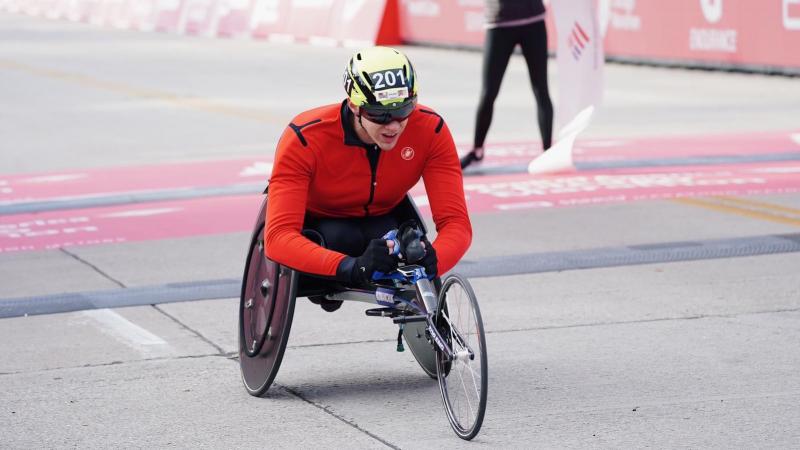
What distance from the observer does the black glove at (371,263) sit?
5492mm

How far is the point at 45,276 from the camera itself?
28.0 ft

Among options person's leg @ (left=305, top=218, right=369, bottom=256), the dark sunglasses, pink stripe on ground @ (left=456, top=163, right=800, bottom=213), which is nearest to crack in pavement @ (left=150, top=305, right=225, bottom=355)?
person's leg @ (left=305, top=218, right=369, bottom=256)

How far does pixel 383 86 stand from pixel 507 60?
6.37 meters

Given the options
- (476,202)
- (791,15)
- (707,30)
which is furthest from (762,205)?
(707,30)

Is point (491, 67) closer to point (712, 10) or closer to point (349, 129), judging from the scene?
point (349, 129)

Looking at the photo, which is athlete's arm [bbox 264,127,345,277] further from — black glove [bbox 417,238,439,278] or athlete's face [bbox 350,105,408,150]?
black glove [bbox 417,238,439,278]

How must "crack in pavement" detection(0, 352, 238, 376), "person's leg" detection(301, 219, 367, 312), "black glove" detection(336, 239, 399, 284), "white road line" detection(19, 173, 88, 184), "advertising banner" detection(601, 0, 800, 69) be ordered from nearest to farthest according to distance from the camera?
"black glove" detection(336, 239, 399, 284)
"person's leg" detection(301, 219, 367, 312)
"crack in pavement" detection(0, 352, 238, 376)
"white road line" detection(19, 173, 88, 184)
"advertising banner" detection(601, 0, 800, 69)

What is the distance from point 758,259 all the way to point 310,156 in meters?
3.62

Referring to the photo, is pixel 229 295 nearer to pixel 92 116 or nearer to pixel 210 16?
pixel 92 116

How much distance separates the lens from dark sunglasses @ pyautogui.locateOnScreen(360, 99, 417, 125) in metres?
5.60

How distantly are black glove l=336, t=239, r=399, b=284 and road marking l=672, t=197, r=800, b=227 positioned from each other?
4.70 m

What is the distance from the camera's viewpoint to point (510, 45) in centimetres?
1178

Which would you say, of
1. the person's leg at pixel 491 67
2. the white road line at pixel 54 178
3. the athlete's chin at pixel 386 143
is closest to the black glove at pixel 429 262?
the athlete's chin at pixel 386 143

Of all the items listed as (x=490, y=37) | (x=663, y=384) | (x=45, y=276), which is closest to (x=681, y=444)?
(x=663, y=384)
